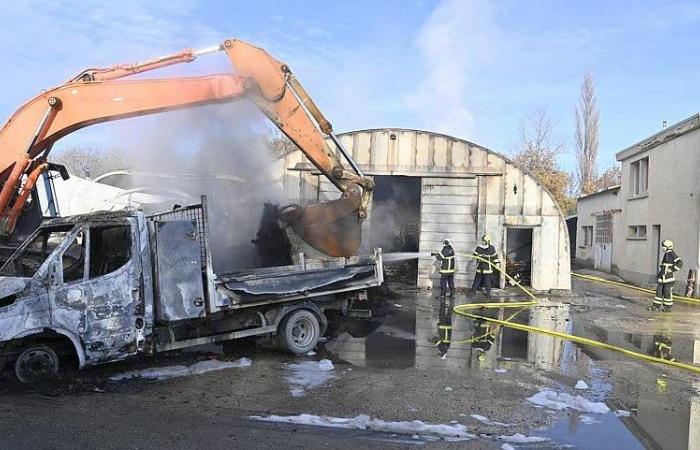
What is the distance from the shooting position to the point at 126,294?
6.94 metres

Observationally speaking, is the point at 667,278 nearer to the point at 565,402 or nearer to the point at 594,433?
the point at 565,402

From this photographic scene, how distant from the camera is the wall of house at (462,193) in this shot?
17.2m

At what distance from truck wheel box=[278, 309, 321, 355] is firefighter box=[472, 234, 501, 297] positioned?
26.8 ft

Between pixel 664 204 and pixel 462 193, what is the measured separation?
723cm

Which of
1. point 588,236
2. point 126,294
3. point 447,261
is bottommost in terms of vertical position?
point 126,294

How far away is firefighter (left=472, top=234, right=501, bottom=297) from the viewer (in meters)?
16.0

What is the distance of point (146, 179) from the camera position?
451 inches

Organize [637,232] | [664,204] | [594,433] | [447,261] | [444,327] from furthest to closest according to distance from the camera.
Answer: [637,232], [664,204], [447,261], [444,327], [594,433]

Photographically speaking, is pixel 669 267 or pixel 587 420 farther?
pixel 669 267

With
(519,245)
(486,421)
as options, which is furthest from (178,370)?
(519,245)

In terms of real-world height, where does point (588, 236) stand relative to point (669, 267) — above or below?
above

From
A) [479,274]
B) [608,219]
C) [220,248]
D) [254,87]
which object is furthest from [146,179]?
[608,219]

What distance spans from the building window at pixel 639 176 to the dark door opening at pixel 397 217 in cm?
878

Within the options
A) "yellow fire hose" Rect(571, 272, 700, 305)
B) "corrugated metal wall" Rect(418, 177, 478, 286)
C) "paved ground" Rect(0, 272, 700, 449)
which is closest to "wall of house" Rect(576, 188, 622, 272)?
"yellow fire hose" Rect(571, 272, 700, 305)
